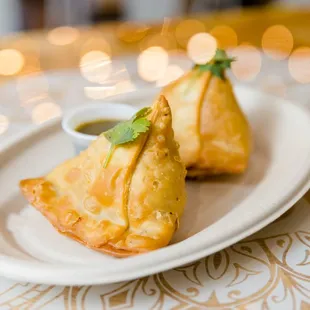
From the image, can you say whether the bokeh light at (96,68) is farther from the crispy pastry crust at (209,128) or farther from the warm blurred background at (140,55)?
the crispy pastry crust at (209,128)

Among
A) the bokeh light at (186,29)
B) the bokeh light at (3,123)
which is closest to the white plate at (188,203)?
the bokeh light at (3,123)

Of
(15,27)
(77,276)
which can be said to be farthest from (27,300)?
(15,27)

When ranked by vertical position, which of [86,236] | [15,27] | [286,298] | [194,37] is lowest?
[286,298]

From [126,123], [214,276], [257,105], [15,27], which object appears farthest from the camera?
[15,27]

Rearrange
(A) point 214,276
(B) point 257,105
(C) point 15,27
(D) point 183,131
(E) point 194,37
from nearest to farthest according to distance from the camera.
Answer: (A) point 214,276
(D) point 183,131
(B) point 257,105
(E) point 194,37
(C) point 15,27

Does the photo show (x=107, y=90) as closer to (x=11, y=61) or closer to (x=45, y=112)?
(x=45, y=112)

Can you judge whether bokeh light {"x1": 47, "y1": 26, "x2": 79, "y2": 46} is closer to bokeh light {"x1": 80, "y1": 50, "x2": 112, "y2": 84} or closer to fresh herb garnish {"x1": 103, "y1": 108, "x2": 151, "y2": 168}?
bokeh light {"x1": 80, "y1": 50, "x2": 112, "y2": 84}

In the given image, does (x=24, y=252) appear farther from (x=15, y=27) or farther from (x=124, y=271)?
(x=15, y=27)
